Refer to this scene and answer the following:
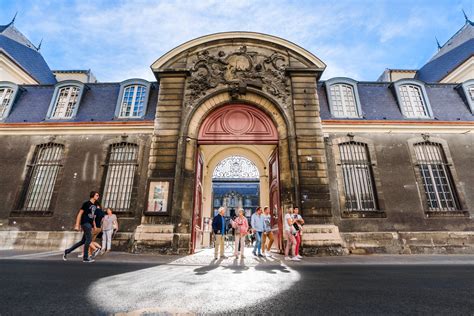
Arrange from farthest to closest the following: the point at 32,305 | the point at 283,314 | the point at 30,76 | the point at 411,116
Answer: the point at 30,76
the point at 411,116
the point at 32,305
the point at 283,314

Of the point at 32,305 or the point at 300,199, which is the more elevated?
the point at 300,199

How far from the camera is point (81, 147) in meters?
9.64

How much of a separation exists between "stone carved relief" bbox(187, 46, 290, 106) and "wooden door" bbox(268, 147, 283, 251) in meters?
2.66

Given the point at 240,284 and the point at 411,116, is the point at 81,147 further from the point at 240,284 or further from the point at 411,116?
the point at 411,116

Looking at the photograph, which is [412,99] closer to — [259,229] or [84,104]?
[259,229]

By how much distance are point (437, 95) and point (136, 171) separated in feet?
44.2

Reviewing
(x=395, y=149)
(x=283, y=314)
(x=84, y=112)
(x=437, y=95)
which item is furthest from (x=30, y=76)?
(x=437, y=95)

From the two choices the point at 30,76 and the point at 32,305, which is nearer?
the point at 32,305

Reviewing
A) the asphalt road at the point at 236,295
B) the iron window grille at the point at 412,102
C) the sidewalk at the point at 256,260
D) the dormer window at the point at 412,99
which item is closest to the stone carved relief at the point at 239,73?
the dormer window at the point at 412,99

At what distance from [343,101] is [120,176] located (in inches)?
388

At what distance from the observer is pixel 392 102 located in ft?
33.4

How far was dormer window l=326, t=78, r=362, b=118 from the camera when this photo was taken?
988cm

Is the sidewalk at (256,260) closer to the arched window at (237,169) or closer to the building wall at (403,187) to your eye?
the building wall at (403,187)

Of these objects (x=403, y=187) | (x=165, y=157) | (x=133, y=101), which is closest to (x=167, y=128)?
(x=165, y=157)
